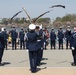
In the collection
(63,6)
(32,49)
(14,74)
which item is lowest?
(14,74)

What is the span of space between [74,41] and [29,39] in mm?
2114

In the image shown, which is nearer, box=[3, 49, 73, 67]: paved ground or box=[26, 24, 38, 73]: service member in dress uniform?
box=[26, 24, 38, 73]: service member in dress uniform

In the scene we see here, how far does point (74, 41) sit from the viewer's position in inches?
560

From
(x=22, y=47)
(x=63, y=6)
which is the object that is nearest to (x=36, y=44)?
(x=63, y=6)

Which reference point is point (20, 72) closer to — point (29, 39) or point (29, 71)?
point (29, 71)

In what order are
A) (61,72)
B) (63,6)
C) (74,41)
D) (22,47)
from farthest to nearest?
(22,47) < (63,6) < (74,41) < (61,72)

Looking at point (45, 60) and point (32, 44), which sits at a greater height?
point (32, 44)

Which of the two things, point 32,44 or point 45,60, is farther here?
point 45,60

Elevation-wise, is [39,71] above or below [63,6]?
below

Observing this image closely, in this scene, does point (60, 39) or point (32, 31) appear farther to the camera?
point (60, 39)

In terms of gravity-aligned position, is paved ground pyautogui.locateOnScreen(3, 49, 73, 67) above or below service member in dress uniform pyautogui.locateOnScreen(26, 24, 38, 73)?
below

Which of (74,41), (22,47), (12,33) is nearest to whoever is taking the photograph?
(74,41)

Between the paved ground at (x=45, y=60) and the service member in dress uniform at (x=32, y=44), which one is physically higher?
the service member in dress uniform at (x=32, y=44)

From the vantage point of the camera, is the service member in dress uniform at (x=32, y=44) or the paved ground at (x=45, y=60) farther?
the paved ground at (x=45, y=60)
